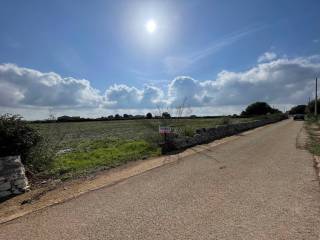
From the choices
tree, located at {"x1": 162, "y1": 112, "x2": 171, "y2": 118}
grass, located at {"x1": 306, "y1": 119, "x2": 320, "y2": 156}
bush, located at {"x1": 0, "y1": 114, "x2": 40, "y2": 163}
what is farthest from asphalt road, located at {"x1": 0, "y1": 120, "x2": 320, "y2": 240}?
tree, located at {"x1": 162, "y1": 112, "x2": 171, "y2": 118}

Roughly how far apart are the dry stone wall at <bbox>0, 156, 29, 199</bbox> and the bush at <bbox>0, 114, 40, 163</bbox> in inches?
34.8

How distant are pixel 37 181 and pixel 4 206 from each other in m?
2.07

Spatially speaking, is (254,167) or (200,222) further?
(254,167)

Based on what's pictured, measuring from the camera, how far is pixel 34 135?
919cm

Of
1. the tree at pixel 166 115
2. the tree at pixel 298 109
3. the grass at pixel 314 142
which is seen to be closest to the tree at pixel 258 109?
the tree at pixel 298 109

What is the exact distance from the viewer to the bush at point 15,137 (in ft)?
26.7

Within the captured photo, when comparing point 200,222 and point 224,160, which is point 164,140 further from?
point 200,222

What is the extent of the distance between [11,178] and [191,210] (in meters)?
4.29

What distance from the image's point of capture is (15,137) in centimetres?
838

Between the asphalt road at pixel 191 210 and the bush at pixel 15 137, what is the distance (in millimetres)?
2957

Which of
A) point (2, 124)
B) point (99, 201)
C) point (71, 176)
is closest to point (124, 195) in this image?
point (99, 201)

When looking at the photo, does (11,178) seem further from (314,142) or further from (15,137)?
(314,142)

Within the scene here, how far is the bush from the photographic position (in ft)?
26.7

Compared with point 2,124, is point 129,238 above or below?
below
